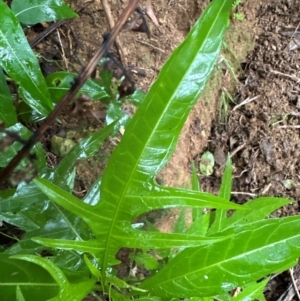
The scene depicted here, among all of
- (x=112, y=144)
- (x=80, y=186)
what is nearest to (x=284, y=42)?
(x=112, y=144)

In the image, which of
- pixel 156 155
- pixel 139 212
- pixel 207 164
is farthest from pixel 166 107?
pixel 207 164

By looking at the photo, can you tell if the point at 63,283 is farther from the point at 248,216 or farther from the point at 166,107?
the point at 248,216

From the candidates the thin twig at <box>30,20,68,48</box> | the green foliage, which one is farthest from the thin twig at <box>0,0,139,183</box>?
the thin twig at <box>30,20,68,48</box>

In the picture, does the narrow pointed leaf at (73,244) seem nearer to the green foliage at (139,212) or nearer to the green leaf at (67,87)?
the green foliage at (139,212)

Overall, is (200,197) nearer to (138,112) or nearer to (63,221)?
(138,112)

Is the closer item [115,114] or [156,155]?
[156,155]

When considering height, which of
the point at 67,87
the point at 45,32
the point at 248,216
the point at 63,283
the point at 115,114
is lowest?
the point at 248,216

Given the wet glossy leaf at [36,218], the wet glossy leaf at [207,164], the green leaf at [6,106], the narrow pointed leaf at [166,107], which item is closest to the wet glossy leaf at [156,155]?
the narrow pointed leaf at [166,107]
